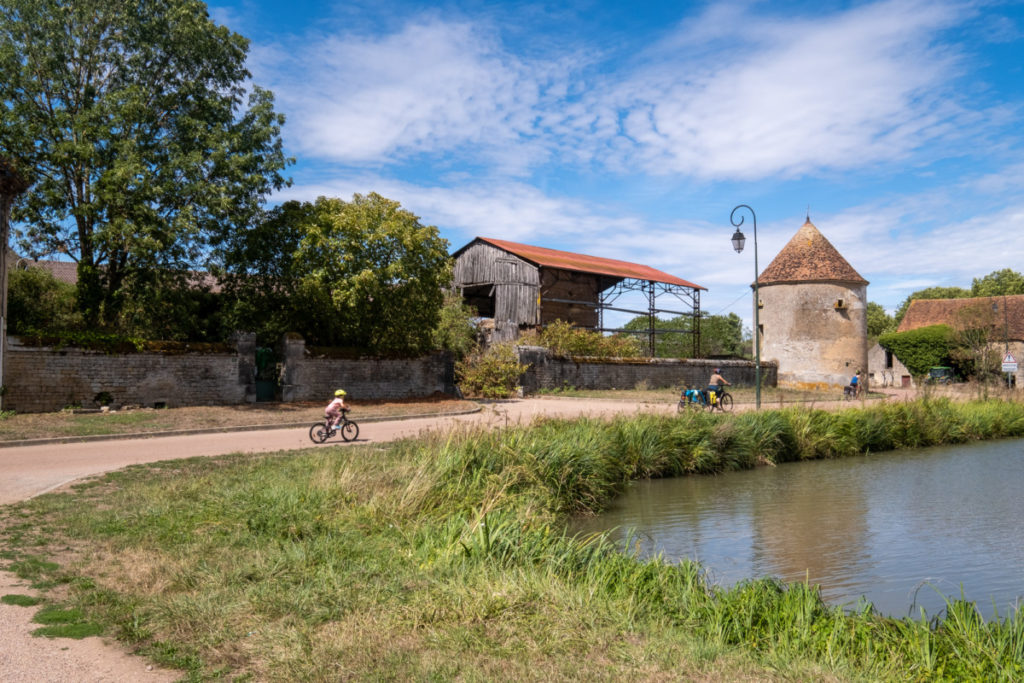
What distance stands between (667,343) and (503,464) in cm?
7795

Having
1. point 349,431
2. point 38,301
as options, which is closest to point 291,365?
point 349,431

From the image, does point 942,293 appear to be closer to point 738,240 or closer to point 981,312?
point 981,312

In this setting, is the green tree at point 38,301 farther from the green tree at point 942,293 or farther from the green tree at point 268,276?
the green tree at point 942,293

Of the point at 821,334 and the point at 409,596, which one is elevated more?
the point at 821,334

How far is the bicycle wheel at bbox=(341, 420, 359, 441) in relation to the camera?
1505 cm

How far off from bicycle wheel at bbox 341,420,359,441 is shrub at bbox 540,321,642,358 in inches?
710

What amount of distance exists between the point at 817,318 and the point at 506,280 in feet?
60.1

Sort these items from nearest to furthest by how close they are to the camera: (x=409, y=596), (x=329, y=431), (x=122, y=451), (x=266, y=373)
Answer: (x=409, y=596)
(x=122, y=451)
(x=329, y=431)
(x=266, y=373)

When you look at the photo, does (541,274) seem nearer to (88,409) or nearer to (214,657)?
(88,409)

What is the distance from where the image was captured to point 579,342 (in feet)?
112

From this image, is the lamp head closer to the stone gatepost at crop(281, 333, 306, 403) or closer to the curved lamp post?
the stone gatepost at crop(281, 333, 306, 403)

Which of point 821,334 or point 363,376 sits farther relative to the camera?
point 821,334

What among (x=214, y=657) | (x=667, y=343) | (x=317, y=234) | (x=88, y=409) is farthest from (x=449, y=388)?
(x=667, y=343)

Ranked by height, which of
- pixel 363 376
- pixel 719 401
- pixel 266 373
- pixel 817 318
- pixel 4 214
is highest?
pixel 4 214
